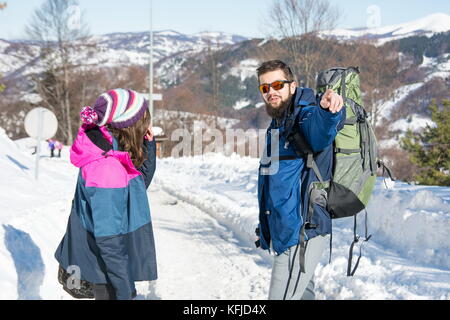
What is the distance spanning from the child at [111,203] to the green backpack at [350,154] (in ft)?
3.70

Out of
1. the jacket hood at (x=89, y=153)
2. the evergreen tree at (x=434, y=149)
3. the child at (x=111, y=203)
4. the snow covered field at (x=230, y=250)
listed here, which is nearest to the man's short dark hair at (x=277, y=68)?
the child at (x=111, y=203)

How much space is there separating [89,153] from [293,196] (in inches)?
45.3

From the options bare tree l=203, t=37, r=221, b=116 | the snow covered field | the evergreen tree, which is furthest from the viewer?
bare tree l=203, t=37, r=221, b=116

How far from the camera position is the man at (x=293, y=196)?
2369 mm

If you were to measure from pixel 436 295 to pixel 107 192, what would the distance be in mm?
3203

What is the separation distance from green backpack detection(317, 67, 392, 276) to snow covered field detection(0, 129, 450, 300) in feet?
6.48

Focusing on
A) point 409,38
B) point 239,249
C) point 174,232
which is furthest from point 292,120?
point 409,38

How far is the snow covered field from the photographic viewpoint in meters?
4.20

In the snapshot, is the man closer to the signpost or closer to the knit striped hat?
the knit striped hat

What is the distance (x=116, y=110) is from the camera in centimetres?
243

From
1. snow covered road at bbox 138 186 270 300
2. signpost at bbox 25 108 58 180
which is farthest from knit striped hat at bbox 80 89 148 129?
signpost at bbox 25 108 58 180

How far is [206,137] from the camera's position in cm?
3581

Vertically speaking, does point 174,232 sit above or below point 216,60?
below
